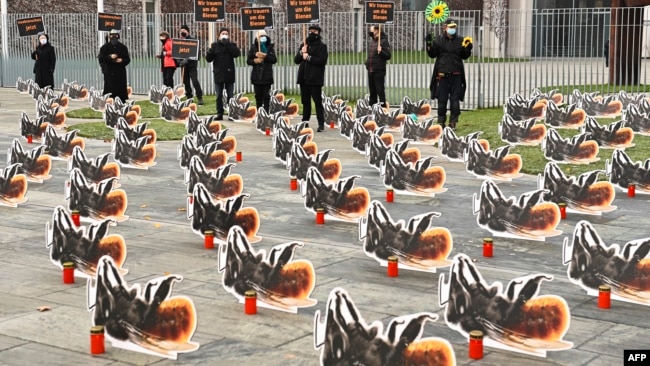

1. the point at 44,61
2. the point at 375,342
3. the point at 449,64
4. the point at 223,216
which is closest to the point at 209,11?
the point at 44,61

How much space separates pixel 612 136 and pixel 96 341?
11.7 metres

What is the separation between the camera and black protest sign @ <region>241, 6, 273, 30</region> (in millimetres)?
25297

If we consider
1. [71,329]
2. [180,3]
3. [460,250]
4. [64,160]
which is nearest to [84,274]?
[71,329]

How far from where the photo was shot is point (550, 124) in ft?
66.4

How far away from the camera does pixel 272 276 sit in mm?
8055

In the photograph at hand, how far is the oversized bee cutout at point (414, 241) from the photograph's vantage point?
30.0 feet

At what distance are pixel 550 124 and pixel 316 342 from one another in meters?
14.3

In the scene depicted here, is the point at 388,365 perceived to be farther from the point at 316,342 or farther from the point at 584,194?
the point at 584,194

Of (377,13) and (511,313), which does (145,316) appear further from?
(377,13)

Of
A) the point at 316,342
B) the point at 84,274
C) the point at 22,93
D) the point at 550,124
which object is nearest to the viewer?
the point at 316,342

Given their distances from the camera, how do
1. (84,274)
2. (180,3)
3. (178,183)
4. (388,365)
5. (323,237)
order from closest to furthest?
(388,365) → (84,274) → (323,237) → (178,183) → (180,3)

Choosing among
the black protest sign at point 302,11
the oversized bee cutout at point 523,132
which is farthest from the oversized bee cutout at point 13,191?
the black protest sign at point 302,11

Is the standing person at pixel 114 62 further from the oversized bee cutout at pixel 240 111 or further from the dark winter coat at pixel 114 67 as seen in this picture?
the oversized bee cutout at pixel 240 111

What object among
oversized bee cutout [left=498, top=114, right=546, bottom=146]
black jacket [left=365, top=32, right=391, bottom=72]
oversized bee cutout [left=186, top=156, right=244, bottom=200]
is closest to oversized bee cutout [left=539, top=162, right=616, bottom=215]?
oversized bee cutout [left=186, top=156, right=244, bottom=200]
